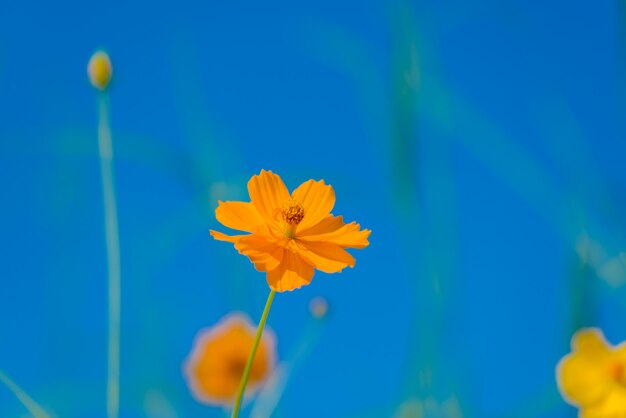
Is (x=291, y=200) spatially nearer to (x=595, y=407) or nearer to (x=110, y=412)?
(x=110, y=412)

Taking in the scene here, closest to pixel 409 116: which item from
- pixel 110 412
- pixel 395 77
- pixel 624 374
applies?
pixel 395 77

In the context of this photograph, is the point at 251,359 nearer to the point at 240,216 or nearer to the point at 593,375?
the point at 240,216

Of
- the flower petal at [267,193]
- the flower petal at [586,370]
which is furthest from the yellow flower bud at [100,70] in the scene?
the flower petal at [586,370]

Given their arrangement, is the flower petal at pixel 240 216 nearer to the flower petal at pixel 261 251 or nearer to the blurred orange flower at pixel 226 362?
the flower petal at pixel 261 251

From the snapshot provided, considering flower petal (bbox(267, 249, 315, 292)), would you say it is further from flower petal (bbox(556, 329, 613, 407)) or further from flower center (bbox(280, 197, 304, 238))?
flower petal (bbox(556, 329, 613, 407))

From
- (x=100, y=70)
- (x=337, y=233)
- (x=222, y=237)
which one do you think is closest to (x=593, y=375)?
(x=337, y=233)
